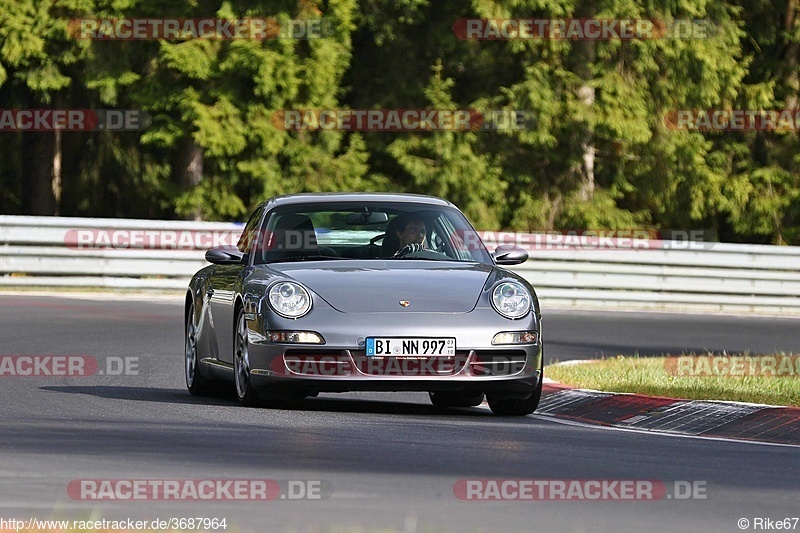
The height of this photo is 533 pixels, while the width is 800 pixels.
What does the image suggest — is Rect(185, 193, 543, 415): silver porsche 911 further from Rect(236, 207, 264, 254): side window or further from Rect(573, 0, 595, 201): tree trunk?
Rect(573, 0, 595, 201): tree trunk

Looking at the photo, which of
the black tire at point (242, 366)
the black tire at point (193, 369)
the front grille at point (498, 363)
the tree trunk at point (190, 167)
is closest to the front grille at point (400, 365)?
the front grille at point (498, 363)

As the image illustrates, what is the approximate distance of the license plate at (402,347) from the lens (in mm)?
10859

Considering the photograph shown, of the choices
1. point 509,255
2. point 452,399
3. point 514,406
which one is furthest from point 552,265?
point 514,406

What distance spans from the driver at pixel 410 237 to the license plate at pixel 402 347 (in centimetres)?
132

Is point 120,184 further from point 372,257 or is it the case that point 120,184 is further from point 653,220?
point 372,257

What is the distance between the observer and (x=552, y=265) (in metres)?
26.3

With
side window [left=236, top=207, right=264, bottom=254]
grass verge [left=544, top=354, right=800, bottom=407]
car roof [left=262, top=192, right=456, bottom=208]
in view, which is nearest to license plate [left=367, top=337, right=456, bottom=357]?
car roof [left=262, top=192, right=456, bottom=208]

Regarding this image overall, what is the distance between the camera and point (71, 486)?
7621mm

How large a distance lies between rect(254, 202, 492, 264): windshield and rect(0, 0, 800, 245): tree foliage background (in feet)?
64.5

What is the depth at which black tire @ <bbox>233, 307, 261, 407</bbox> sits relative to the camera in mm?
11320

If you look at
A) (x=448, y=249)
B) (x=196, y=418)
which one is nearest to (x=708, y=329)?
(x=448, y=249)

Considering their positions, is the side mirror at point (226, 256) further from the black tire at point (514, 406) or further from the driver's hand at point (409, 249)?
the black tire at point (514, 406)

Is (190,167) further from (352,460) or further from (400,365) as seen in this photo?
(352,460)

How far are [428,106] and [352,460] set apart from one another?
27771mm
